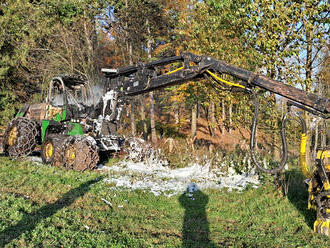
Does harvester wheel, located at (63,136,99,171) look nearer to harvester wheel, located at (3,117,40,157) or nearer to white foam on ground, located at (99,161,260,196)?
white foam on ground, located at (99,161,260,196)

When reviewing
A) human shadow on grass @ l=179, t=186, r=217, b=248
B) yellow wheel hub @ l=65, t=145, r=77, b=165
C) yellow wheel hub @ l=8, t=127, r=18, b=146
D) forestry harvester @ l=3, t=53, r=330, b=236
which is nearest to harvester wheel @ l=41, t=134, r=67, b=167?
forestry harvester @ l=3, t=53, r=330, b=236

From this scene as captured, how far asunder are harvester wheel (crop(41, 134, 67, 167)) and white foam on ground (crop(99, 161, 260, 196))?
1.45 m

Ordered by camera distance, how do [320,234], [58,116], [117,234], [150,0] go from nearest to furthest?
[117,234], [320,234], [58,116], [150,0]

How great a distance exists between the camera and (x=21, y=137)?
11.5 m

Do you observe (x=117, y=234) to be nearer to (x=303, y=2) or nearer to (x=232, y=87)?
(x=232, y=87)

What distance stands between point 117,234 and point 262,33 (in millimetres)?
6480

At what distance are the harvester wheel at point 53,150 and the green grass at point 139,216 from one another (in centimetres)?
108

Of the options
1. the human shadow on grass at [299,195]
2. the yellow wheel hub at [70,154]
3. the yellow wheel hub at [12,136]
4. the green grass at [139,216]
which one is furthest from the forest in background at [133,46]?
the yellow wheel hub at [12,136]

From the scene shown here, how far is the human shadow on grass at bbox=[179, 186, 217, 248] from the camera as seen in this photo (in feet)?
17.9

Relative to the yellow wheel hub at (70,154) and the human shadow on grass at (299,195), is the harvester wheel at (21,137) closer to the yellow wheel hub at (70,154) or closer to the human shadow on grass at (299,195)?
the yellow wheel hub at (70,154)

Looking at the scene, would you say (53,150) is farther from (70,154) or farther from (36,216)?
(36,216)

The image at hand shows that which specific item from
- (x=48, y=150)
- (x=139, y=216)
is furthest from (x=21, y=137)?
(x=139, y=216)

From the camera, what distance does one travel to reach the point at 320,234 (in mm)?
5754

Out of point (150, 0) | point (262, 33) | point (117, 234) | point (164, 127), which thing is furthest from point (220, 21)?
point (164, 127)
